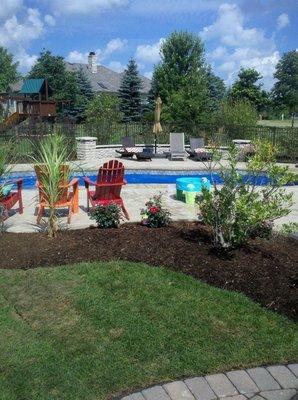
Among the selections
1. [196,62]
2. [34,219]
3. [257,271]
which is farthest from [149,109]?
[257,271]

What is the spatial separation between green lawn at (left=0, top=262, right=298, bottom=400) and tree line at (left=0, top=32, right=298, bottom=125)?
750 inches

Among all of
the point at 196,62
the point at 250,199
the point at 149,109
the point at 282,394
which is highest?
the point at 196,62

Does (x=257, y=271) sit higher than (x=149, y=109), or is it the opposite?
(x=149, y=109)

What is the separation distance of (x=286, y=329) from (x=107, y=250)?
107 inches

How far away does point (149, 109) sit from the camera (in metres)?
43.5

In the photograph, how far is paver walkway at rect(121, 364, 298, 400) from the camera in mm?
2973

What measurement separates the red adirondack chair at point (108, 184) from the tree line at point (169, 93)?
15484 millimetres

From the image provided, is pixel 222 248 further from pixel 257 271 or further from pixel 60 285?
pixel 60 285

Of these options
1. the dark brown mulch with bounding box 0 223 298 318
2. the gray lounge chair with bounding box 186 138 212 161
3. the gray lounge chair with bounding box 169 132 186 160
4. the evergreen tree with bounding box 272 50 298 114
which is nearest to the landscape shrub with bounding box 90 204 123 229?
the dark brown mulch with bounding box 0 223 298 318

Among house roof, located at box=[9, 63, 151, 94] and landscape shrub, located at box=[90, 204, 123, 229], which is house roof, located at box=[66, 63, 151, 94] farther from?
landscape shrub, located at box=[90, 204, 123, 229]

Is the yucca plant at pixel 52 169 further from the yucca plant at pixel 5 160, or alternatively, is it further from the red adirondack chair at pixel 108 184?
the red adirondack chair at pixel 108 184

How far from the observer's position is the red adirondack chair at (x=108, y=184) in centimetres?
784

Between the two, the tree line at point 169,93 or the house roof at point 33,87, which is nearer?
the tree line at point 169,93

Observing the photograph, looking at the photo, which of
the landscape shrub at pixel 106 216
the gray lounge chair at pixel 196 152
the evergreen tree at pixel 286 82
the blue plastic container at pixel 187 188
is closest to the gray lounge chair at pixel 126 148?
the gray lounge chair at pixel 196 152
